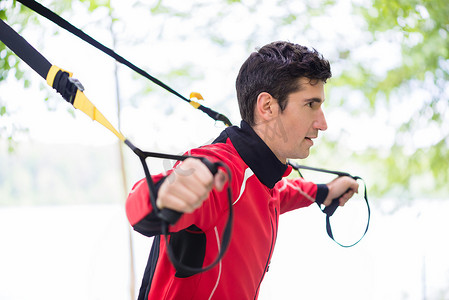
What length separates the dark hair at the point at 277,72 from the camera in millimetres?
1000

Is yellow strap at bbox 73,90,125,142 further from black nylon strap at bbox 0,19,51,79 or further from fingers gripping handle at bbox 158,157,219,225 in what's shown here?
fingers gripping handle at bbox 158,157,219,225

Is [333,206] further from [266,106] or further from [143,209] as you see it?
[143,209]

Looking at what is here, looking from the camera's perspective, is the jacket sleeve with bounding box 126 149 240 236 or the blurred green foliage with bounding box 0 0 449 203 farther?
the blurred green foliage with bounding box 0 0 449 203

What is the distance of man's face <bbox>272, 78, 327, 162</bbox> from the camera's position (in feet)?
3.27

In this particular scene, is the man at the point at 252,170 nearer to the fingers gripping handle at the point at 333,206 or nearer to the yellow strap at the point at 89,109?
the yellow strap at the point at 89,109

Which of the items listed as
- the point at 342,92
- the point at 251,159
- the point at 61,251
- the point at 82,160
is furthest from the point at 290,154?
the point at 82,160

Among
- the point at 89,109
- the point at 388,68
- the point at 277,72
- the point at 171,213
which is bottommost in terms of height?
the point at 171,213

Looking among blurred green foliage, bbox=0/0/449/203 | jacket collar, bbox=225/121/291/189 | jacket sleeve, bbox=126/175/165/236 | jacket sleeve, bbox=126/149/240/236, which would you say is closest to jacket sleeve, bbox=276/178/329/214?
jacket collar, bbox=225/121/291/189

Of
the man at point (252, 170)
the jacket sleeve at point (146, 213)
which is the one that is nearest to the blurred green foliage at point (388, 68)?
the man at point (252, 170)

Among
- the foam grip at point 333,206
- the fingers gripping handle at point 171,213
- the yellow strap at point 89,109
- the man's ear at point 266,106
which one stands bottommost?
the fingers gripping handle at point 171,213

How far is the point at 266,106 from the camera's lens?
1017mm

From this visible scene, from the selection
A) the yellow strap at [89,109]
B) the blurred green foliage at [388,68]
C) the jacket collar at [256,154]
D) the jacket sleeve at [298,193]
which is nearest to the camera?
the yellow strap at [89,109]

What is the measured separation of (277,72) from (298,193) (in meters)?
0.52

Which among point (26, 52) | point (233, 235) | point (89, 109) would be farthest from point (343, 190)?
point (26, 52)
